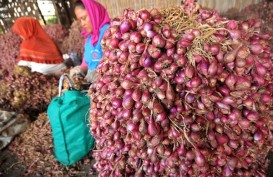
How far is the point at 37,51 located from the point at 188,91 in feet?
9.36

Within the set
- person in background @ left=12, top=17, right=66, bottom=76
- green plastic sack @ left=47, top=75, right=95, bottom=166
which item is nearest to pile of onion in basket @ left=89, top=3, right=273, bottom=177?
green plastic sack @ left=47, top=75, right=95, bottom=166

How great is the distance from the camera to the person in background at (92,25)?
2.07 m

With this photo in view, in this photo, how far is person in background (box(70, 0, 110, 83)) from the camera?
2.07 m

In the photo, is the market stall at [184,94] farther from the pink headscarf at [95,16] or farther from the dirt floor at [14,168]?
the pink headscarf at [95,16]

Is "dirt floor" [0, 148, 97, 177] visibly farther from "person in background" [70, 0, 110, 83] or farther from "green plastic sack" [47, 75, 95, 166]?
"person in background" [70, 0, 110, 83]

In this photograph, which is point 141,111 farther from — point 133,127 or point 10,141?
point 10,141

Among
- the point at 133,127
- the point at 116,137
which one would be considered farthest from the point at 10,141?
the point at 133,127

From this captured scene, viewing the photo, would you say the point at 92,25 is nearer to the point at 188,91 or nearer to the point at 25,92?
the point at 25,92

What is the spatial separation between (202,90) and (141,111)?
0.81ft

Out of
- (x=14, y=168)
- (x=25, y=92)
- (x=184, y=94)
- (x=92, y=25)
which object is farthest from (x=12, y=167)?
(x=184, y=94)

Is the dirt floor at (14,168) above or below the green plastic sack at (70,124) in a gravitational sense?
below

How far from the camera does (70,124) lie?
1.74 metres

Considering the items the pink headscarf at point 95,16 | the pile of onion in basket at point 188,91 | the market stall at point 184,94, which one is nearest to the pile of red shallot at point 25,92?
the pink headscarf at point 95,16

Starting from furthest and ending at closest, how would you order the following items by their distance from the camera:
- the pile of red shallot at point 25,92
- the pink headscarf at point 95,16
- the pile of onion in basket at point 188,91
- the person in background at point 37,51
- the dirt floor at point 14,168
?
1. the person in background at point 37,51
2. the pile of red shallot at point 25,92
3. the pink headscarf at point 95,16
4. the dirt floor at point 14,168
5. the pile of onion in basket at point 188,91
